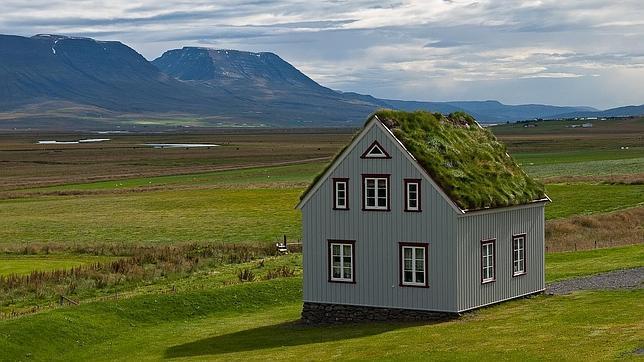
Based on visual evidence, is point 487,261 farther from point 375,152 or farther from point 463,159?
point 375,152

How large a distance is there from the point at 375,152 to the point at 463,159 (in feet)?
13.5

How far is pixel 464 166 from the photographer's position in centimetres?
4422

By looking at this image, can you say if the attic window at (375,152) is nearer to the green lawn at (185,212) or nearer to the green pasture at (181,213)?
the green lawn at (185,212)

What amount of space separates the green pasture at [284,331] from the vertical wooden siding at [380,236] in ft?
4.14

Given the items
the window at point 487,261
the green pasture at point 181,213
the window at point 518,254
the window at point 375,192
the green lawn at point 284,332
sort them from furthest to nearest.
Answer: the green pasture at point 181,213
the window at point 518,254
the window at point 375,192
the window at point 487,261
the green lawn at point 284,332

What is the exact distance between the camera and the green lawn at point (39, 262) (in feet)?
194

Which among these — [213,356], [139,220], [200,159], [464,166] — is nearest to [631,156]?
[200,159]

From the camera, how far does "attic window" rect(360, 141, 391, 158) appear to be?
42875mm

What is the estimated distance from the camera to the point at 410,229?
41938 mm

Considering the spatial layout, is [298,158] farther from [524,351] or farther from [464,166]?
[524,351]

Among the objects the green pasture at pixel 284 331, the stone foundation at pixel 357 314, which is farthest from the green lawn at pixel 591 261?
the stone foundation at pixel 357 314

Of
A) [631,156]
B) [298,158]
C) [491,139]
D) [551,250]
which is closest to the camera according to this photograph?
[491,139]

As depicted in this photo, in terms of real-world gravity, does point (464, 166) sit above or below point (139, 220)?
above

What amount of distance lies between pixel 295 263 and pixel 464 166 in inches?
684
